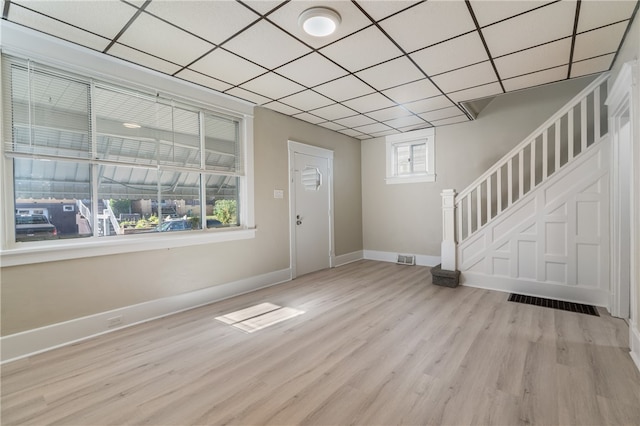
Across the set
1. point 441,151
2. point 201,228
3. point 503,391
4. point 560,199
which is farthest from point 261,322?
point 441,151

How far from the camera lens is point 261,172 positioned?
13.9ft

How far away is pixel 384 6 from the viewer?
2.07 metres

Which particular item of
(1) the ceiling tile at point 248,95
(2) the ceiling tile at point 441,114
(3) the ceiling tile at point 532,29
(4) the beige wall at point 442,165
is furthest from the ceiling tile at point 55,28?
(4) the beige wall at point 442,165

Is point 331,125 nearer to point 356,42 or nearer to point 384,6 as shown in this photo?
point 356,42

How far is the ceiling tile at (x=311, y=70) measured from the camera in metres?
2.83

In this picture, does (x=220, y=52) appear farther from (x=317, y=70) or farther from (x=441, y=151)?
(x=441, y=151)

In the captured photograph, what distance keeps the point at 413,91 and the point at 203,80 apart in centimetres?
261

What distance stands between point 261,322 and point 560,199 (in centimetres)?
389

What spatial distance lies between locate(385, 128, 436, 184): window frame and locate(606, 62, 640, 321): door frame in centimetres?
259

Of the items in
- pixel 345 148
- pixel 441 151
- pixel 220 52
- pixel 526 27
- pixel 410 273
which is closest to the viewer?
pixel 526 27

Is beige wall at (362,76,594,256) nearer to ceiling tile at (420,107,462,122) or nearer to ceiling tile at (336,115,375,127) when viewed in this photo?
ceiling tile at (420,107,462,122)

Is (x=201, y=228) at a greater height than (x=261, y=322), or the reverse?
(x=201, y=228)

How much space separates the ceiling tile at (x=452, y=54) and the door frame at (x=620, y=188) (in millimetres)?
1112

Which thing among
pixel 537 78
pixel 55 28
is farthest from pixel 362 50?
pixel 55 28
